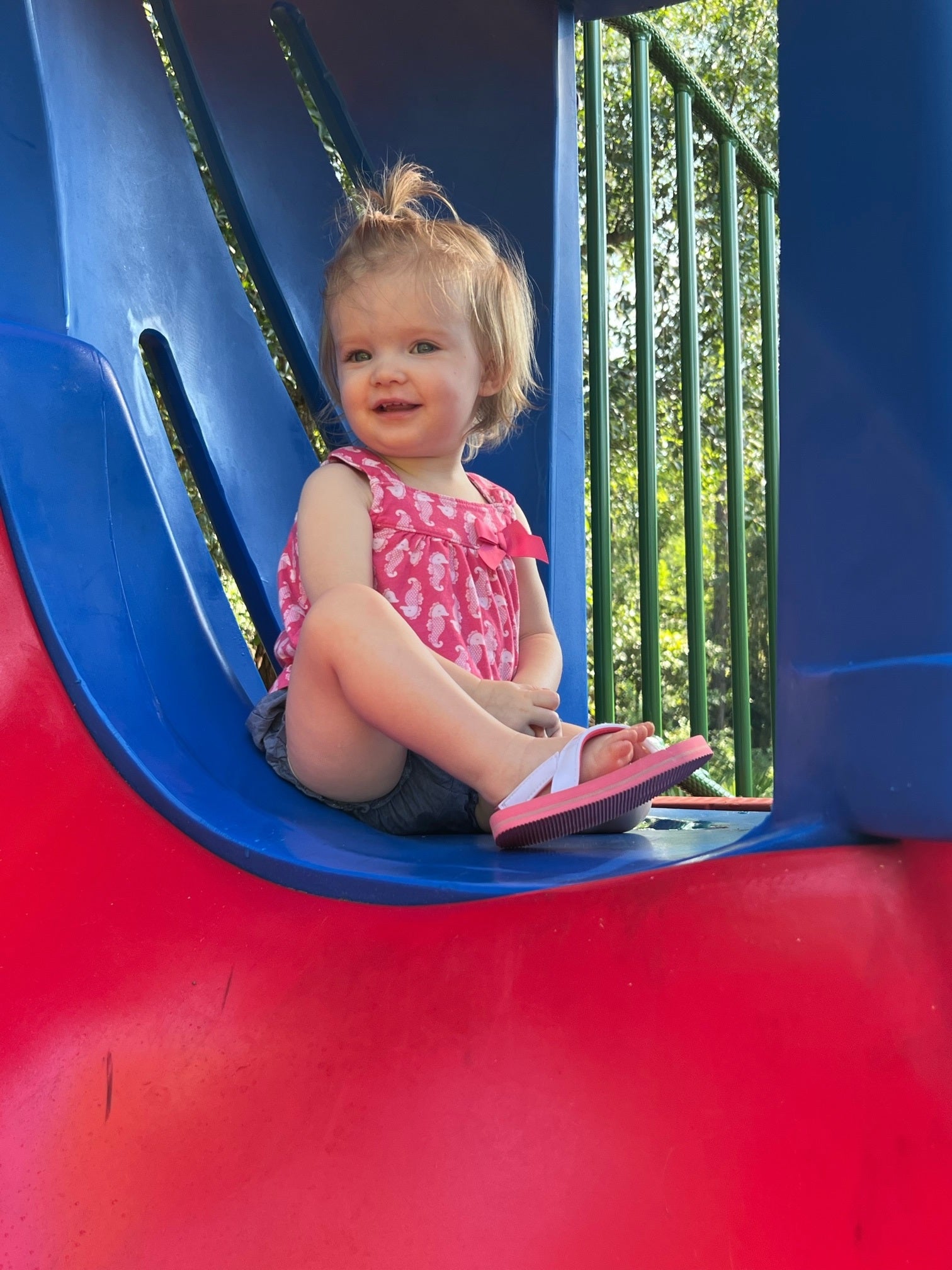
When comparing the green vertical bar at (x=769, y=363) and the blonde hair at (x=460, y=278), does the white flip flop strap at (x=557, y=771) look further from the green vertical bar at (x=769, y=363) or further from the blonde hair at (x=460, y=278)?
the green vertical bar at (x=769, y=363)

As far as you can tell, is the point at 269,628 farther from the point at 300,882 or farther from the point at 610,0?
the point at 610,0

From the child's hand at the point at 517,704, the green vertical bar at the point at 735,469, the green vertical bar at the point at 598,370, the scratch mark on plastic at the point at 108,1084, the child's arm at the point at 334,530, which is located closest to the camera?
the scratch mark on plastic at the point at 108,1084

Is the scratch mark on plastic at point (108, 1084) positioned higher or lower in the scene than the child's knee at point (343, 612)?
lower

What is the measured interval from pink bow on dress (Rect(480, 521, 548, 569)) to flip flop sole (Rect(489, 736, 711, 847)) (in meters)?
0.52

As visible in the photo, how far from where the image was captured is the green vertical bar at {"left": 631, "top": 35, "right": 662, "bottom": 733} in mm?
1783

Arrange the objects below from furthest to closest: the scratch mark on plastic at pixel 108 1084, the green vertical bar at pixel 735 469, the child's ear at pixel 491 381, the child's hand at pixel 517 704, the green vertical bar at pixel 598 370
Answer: the green vertical bar at pixel 735 469 → the green vertical bar at pixel 598 370 → the child's ear at pixel 491 381 → the child's hand at pixel 517 704 → the scratch mark on plastic at pixel 108 1084

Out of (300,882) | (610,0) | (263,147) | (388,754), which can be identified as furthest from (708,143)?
(300,882)

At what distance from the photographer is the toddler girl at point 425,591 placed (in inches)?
36.0

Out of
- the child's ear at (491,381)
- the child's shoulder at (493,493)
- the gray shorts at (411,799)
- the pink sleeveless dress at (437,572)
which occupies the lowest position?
the gray shorts at (411,799)

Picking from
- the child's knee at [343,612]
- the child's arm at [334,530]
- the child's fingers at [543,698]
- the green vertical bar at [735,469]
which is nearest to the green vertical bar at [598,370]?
the green vertical bar at [735,469]

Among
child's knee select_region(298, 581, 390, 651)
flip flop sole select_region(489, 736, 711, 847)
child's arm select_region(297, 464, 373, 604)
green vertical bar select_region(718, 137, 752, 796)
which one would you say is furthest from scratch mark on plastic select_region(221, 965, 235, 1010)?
green vertical bar select_region(718, 137, 752, 796)

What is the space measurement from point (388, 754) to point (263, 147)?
957 mm

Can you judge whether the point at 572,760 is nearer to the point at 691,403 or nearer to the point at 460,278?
the point at 460,278

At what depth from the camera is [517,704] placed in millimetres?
1052
